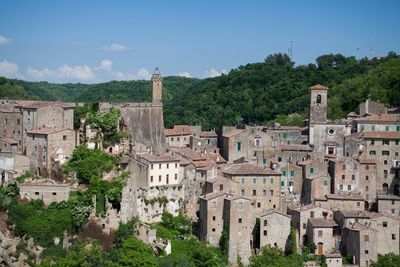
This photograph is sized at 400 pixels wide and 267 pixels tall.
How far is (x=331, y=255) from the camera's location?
51031 millimetres

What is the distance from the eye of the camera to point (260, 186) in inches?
2146

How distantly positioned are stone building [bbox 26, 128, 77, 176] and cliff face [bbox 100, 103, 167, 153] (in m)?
5.10

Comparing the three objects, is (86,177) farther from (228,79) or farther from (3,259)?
(228,79)

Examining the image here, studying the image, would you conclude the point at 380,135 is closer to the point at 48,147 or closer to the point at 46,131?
the point at 48,147

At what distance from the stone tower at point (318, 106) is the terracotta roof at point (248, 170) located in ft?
29.8

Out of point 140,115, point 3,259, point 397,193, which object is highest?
point 140,115

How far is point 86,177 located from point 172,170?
255 inches

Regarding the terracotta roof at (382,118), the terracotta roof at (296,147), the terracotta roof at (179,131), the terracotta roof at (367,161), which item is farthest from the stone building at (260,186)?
the terracotta roof at (179,131)

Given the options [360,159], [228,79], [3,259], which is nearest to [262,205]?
[360,159]

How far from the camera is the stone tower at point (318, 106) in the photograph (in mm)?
62750

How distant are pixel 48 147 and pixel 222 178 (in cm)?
1343

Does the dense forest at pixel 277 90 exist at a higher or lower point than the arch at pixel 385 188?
higher

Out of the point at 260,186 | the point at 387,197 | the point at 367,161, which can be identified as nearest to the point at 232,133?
the point at 260,186

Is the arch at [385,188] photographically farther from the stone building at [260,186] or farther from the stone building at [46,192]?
the stone building at [46,192]
